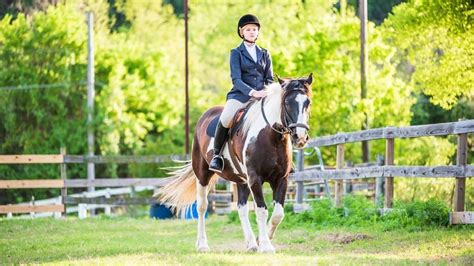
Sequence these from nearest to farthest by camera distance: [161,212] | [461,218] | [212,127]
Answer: [461,218]
[212,127]
[161,212]

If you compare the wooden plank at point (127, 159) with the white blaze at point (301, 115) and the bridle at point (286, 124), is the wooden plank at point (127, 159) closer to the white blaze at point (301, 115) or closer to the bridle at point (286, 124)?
the bridle at point (286, 124)

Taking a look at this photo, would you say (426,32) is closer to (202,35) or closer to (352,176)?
(352,176)

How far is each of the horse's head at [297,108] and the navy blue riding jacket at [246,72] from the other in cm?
82

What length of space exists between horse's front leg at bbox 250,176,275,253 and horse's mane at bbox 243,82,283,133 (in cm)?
75

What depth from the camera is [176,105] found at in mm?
43812

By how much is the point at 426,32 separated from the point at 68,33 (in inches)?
808

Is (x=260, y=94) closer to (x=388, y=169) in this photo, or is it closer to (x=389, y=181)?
(x=388, y=169)

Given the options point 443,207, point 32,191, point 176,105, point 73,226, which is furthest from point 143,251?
point 176,105

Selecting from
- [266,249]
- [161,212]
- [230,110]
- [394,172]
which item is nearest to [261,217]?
[266,249]

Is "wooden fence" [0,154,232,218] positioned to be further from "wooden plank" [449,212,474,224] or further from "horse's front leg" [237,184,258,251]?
"wooden plank" [449,212,474,224]

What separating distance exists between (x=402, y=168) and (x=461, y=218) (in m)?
1.68

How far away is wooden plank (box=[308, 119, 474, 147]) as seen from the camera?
1161 centimetres

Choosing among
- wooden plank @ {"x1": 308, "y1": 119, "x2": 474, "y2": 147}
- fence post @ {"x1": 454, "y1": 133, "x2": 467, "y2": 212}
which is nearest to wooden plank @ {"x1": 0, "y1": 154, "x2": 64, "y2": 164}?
wooden plank @ {"x1": 308, "y1": 119, "x2": 474, "y2": 147}

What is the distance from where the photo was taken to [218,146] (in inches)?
449
